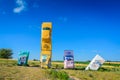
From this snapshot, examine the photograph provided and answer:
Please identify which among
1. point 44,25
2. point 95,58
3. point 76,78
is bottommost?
point 76,78

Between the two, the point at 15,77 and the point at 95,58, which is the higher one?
the point at 95,58

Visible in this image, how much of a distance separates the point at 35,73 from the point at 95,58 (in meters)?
11.3

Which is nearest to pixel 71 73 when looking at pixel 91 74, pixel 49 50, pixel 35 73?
pixel 91 74

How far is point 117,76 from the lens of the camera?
26562 mm

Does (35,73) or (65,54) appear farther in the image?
(65,54)

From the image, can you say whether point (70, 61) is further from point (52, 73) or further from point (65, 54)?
point (52, 73)

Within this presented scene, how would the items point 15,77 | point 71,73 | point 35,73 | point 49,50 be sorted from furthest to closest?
point 49,50 → point 71,73 → point 35,73 → point 15,77

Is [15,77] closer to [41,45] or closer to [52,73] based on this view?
[52,73]

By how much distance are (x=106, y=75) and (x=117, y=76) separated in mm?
1102

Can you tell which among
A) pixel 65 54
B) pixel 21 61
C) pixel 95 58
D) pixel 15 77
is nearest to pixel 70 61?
pixel 65 54

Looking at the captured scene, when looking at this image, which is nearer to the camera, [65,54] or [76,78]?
[76,78]

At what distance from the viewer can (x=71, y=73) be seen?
990 inches

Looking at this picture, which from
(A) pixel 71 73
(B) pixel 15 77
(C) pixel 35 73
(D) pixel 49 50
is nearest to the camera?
(B) pixel 15 77

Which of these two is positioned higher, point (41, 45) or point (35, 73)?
point (41, 45)
